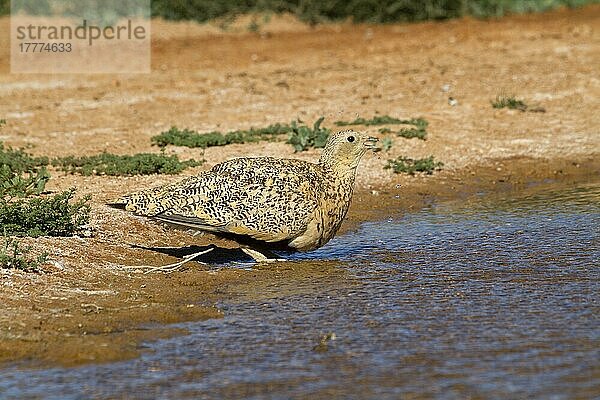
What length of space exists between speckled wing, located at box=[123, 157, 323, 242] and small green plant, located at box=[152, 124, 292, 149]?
13.7 feet

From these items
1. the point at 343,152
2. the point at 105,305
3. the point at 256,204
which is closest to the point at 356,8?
the point at 343,152

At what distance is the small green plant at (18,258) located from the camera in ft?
24.2

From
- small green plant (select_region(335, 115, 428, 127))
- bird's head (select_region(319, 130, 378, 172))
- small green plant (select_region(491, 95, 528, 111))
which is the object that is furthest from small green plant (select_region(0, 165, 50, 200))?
small green plant (select_region(491, 95, 528, 111))

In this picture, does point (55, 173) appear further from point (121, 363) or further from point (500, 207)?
point (121, 363)

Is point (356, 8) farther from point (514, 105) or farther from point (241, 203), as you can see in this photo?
point (241, 203)

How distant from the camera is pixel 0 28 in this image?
1991 cm

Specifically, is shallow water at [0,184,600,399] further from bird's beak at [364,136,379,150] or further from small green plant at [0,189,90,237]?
small green plant at [0,189,90,237]

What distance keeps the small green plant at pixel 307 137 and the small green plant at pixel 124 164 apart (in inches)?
46.4

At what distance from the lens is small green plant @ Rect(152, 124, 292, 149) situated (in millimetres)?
12237

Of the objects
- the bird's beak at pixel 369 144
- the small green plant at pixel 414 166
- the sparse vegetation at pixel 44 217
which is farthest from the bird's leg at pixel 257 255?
the small green plant at pixel 414 166

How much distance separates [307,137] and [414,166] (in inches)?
48.0

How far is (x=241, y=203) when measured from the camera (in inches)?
312

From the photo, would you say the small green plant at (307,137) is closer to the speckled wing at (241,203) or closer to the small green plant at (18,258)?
the speckled wing at (241,203)

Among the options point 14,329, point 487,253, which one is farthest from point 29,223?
point 487,253
